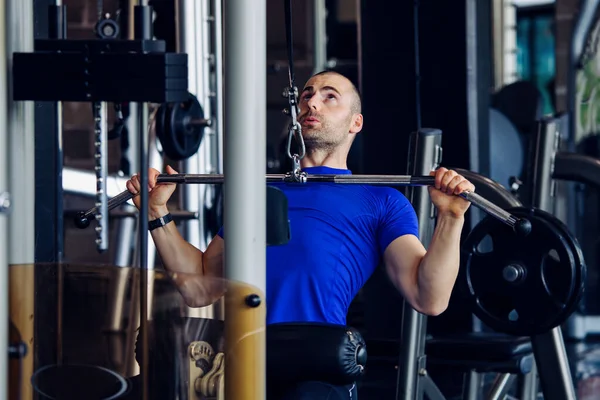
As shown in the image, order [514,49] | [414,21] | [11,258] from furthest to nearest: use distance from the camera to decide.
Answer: [514,49]
[414,21]
[11,258]

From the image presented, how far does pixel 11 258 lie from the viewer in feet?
4.55

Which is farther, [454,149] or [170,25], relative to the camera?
[170,25]

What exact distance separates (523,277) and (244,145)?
63.3 inches

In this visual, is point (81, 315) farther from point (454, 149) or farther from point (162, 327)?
point (454, 149)

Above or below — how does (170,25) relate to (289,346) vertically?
above

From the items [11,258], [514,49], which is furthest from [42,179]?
[514,49]

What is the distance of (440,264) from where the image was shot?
7.96 feet

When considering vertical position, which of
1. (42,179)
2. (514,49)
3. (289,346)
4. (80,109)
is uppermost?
(514,49)

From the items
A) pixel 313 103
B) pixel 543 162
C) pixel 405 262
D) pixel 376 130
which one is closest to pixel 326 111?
pixel 313 103

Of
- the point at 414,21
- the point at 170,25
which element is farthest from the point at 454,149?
the point at 170,25

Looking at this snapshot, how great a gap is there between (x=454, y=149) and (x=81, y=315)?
8.21ft

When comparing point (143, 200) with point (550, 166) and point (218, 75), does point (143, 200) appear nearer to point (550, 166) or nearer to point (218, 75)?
point (550, 166)

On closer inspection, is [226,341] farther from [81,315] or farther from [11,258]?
[11,258]

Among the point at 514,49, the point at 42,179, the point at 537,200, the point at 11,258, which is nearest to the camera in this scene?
the point at 11,258
